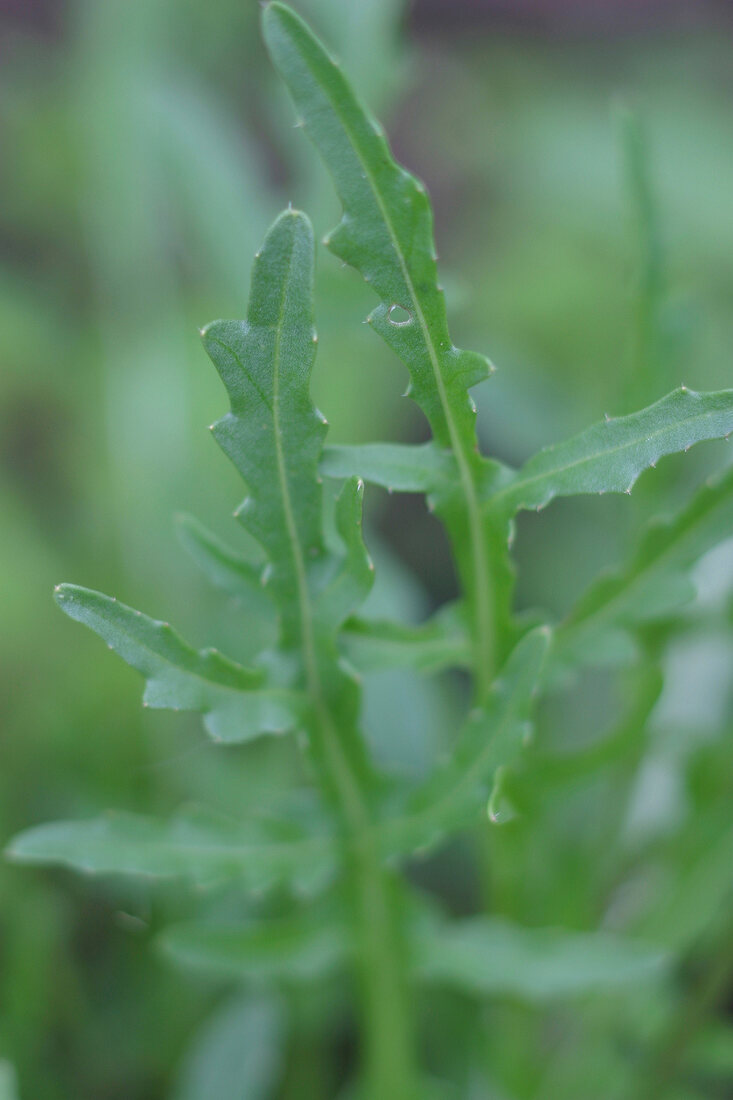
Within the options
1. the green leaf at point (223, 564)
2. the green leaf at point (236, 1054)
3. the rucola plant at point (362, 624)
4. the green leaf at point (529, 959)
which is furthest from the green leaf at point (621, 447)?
the green leaf at point (236, 1054)

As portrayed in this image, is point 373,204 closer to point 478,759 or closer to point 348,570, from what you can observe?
point 348,570

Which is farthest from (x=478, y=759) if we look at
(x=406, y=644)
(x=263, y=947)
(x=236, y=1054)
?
(x=236, y=1054)

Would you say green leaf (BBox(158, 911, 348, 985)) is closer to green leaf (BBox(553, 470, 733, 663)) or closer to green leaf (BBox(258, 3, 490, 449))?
green leaf (BBox(553, 470, 733, 663))

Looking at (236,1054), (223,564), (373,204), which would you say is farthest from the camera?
(236,1054)

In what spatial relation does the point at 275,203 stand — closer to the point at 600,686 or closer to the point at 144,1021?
the point at 600,686

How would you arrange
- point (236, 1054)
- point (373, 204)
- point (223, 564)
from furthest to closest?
point (236, 1054) < point (223, 564) < point (373, 204)

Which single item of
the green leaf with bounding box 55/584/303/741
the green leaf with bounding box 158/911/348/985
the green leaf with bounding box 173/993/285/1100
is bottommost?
the green leaf with bounding box 173/993/285/1100

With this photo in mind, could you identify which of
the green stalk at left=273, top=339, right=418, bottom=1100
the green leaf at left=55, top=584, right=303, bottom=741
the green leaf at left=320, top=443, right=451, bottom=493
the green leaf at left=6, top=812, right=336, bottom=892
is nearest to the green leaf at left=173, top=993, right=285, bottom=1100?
the green stalk at left=273, top=339, right=418, bottom=1100
